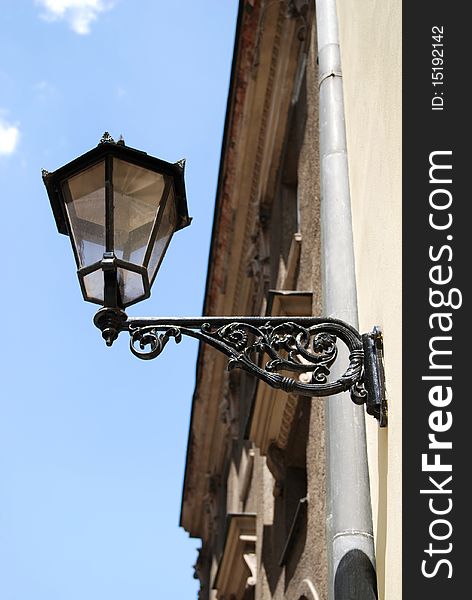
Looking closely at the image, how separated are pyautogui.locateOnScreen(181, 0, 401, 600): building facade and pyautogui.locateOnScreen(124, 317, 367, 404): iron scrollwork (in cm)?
17

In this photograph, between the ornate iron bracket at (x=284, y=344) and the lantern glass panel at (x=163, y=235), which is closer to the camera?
the ornate iron bracket at (x=284, y=344)

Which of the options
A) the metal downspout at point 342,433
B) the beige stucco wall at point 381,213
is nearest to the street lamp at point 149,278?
the beige stucco wall at point 381,213

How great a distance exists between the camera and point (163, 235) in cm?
478

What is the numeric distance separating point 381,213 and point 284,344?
33.5 inches

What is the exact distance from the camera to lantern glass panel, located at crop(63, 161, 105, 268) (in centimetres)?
466

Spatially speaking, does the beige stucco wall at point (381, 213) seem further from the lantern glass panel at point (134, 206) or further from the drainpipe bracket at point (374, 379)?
the lantern glass panel at point (134, 206)

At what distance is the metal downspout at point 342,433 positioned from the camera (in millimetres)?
4559

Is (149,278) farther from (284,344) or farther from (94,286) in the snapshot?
(284,344)

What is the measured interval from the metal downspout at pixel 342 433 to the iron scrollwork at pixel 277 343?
558 mm

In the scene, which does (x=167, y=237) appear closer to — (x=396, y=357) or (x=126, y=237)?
(x=126, y=237)

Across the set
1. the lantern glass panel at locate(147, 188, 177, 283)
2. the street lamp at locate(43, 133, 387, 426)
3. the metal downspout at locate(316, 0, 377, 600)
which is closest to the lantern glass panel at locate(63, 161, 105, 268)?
the street lamp at locate(43, 133, 387, 426)

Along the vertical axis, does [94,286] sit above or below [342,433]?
above

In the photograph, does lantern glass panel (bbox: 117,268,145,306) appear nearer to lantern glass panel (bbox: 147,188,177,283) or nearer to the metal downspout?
lantern glass panel (bbox: 147,188,177,283)

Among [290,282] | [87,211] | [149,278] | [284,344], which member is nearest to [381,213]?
[284,344]
